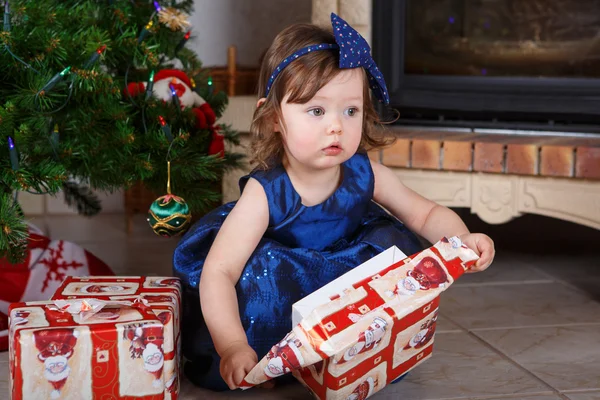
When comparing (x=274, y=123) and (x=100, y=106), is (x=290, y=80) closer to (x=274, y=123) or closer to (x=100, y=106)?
(x=274, y=123)

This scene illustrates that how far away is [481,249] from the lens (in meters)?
1.33

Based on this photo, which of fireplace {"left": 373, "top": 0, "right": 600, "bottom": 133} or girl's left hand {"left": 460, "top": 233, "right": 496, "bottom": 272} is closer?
girl's left hand {"left": 460, "top": 233, "right": 496, "bottom": 272}

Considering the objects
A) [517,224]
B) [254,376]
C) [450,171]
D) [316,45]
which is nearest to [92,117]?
[316,45]

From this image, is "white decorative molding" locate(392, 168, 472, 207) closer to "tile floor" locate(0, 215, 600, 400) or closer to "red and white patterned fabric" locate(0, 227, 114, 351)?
"tile floor" locate(0, 215, 600, 400)

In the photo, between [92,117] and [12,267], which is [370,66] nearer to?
[92,117]

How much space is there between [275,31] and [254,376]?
1.82 m

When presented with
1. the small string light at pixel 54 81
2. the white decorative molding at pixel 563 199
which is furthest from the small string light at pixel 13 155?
the white decorative molding at pixel 563 199

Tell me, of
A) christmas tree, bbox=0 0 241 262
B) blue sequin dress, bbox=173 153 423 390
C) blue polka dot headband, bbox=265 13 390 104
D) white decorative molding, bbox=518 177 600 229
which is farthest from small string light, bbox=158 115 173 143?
A: white decorative molding, bbox=518 177 600 229

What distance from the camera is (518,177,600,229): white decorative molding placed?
1876 mm

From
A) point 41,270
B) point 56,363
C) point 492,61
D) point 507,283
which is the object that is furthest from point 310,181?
point 492,61

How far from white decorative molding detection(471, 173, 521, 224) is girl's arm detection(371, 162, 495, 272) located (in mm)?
534

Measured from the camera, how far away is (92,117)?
66.0 inches

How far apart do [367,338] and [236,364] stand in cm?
20

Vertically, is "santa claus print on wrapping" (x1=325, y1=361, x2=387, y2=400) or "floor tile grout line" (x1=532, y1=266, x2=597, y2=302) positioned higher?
"santa claus print on wrapping" (x1=325, y1=361, x2=387, y2=400)
